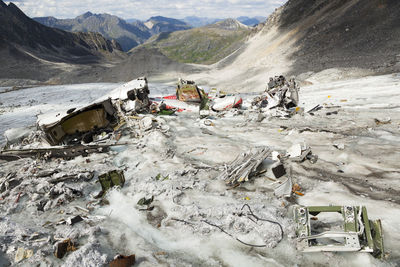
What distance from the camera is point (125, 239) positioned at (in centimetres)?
446

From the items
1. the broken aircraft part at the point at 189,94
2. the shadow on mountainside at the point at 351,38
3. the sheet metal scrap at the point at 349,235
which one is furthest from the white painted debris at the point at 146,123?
the shadow on mountainside at the point at 351,38

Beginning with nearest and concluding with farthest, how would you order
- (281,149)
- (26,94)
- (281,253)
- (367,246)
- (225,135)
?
(367,246) < (281,253) < (281,149) < (225,135) < (26,94)

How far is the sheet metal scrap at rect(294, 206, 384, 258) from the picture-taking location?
3.52 m

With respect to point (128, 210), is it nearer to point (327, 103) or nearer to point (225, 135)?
point (225, 135)

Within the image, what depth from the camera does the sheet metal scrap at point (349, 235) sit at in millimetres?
3516

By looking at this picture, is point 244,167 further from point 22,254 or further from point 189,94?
point 189,94

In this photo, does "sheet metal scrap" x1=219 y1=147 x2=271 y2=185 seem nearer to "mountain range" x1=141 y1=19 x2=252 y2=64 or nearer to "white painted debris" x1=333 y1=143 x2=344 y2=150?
"white painted debris" x1=333 y1=143 x2=344 y2=150

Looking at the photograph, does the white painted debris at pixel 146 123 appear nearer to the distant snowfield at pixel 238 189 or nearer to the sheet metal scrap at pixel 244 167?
the distant snowfield at pixel 238 189

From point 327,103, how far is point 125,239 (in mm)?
12124

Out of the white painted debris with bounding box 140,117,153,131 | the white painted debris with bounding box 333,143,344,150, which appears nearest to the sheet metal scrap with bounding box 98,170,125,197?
the white painted debris with bounding box 140,117,153,131

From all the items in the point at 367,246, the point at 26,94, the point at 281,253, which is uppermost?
the point at 26,94

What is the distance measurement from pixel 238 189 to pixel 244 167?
0.72 m

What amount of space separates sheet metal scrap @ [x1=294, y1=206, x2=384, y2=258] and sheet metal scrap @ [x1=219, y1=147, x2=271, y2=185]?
2088 mm

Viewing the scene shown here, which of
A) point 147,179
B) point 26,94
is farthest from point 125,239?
point 26,94
